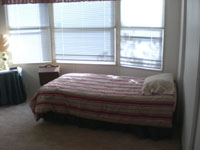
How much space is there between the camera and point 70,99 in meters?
3.35

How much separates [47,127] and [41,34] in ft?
6.48

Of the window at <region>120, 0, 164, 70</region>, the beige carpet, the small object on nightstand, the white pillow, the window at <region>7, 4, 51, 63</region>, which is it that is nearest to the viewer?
the beige carpet

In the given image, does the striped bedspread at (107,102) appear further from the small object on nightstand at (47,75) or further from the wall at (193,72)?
the wall at (193,72)

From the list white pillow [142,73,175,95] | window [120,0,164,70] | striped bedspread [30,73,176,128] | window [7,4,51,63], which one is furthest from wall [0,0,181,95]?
white pillow [142,73,175,95]

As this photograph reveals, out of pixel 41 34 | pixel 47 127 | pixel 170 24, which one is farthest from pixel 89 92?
pixel 41 34

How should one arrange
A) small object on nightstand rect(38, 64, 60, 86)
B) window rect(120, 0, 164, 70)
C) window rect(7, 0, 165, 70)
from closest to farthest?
1. window rect(120, 0, 164, 70)
2. window rect(7, 0, 165, 70)
3. small object on nightstand rect(38, 64, 60, 86)

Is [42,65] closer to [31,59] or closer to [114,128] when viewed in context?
[31,59]

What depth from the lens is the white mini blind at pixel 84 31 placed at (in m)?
4.21

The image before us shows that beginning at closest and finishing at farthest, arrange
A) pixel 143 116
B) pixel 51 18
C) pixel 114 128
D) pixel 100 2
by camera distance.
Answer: pixel 143 116 < pixel 114 128 < pixel 100 2 < pixel 51 18

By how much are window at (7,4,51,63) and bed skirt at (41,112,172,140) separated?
1.58 metres

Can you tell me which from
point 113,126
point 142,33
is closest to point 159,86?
point 113,126

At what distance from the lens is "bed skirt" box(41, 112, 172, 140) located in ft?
9.73

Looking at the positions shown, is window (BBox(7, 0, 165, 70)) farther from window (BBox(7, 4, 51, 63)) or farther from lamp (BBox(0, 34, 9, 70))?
lamp (BBox(0, 34, 9, 70))

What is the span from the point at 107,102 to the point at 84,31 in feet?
5.76
